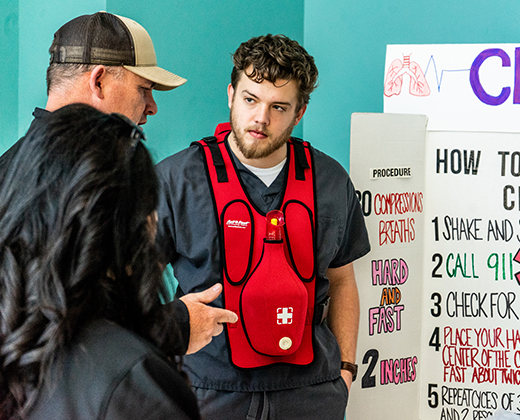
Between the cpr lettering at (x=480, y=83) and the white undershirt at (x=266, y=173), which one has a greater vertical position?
the cpr lettering at (x=480, y=83)

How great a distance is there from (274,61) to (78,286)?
1.10m

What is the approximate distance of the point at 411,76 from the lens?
2.17m

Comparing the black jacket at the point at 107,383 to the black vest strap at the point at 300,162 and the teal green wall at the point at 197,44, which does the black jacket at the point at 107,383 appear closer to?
the black vest strap at the point at 300,162

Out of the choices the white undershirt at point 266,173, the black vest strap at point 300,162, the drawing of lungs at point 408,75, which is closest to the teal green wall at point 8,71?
the white undershirt at point 266,173

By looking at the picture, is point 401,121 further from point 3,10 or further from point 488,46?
point 3,10

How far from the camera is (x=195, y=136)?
2381mm

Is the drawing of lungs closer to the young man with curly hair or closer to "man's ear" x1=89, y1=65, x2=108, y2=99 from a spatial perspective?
the young man with curly hair

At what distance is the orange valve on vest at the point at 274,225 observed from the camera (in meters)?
1.54

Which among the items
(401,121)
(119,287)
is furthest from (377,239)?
(119,287)

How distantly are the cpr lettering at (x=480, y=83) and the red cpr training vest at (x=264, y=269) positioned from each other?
0.88m

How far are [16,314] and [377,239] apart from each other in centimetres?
161

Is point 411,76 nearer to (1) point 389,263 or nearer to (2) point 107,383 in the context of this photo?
(1) point 389,263

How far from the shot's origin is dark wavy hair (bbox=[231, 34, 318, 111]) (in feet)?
5.38

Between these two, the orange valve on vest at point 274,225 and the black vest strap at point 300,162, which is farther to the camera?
the black vest strap at point 300,162
